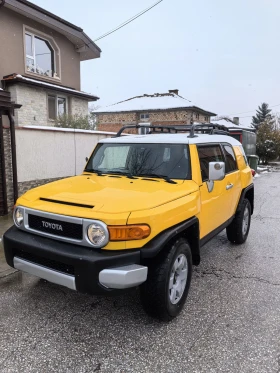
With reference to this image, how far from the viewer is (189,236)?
3.29m

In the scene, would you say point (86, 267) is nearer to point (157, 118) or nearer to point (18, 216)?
point (18, 216)

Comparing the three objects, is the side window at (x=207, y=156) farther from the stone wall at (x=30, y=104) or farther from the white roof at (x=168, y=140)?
the stone wall at (x=30, y=104)

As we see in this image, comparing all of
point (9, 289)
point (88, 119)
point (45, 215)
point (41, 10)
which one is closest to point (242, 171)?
point (45, 215)

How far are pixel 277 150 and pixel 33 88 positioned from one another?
21.4 metres

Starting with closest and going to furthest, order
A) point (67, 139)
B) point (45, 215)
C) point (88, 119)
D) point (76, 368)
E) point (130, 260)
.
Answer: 1. point (76, 368)
2. point (130, 260)
3. point (45, 215)
4. point (67, 139)
5. point (88, 119)

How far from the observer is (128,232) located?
255cm

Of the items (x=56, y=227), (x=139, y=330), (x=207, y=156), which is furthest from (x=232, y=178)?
(x=56, y=227)

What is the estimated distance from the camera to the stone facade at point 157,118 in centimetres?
2845

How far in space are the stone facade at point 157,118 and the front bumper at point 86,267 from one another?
85.3 feet

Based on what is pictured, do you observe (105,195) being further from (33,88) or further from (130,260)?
(33,88)

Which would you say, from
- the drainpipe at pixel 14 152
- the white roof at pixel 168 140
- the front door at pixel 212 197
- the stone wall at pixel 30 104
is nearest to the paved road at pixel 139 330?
the front door at pixel 212 197

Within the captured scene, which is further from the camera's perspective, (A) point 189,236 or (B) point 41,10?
(B) point 41,10

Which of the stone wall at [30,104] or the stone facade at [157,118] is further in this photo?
→ the stone facade at [157,118]

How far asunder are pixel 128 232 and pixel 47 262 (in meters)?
0.82
